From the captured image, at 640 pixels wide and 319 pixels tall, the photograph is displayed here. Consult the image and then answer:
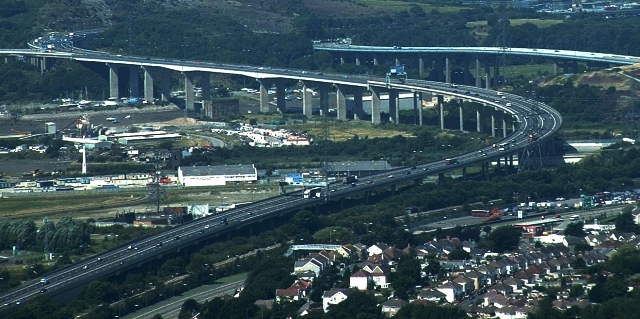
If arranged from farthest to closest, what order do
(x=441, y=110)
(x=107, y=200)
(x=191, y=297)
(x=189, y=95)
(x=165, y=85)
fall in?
(x=165, y=85), (x=189, y=95), (x=441, y=110), (x=107, y=200), (x=191, y=297)

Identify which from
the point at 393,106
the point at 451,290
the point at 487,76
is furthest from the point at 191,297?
the point at 487,76

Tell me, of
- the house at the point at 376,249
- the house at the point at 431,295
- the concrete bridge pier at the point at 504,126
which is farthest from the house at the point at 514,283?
the concrete bridge pier at the point at 504,126

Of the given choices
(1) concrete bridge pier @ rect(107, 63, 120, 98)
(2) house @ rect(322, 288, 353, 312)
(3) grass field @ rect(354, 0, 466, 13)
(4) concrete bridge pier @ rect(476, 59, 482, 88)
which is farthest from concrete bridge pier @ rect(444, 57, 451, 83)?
(2) house @ rect(322, 288, 353, 312)

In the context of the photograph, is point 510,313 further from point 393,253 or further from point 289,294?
point 393,253

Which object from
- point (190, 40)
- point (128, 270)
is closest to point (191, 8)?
point (190, 40)

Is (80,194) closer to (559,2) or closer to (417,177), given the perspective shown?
(417,177)
